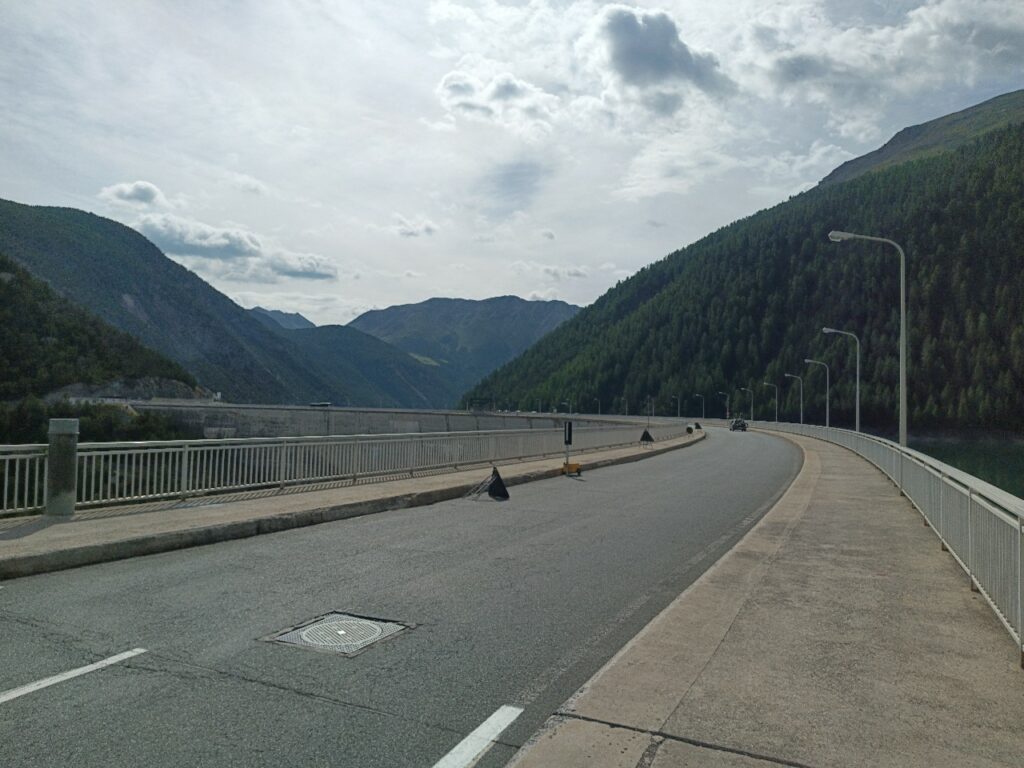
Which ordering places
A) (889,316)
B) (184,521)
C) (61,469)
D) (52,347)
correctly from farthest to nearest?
1. (889,316)
2. (52,347)
3. (61,469)
4. (184,521)

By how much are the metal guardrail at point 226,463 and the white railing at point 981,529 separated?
33.3ft

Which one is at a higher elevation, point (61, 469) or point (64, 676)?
point (61, 469)

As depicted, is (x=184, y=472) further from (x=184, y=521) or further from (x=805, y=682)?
(x=805, y=682)

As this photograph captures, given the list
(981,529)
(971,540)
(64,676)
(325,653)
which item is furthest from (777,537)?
(64,676)

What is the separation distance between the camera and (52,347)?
11406cm

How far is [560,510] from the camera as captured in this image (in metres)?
14.1

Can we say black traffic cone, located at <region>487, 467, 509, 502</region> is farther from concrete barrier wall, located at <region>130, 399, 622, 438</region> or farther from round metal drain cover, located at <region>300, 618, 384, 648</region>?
concrete barrier wall, located at <region>130, 399, 622, 438</region>

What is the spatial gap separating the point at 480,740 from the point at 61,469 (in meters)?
8.80

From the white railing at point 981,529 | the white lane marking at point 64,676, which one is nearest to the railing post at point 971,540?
the white railing at point 981,529

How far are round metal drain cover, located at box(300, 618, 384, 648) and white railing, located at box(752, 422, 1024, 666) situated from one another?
4491 millimetres

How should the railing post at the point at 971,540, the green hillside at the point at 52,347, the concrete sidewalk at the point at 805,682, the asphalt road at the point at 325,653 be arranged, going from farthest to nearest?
1. the green hillside at the point at 52,347
2. the railing post at the point at 971,540
3. the asphalt road at the point at 325,653
4. the concrete sidewalk at the point at 805,682

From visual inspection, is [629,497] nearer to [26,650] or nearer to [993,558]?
[993,558]

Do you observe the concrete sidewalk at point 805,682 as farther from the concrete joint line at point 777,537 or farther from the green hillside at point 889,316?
the green hillside at point 889,316

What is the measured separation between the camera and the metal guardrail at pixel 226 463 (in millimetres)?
11248
